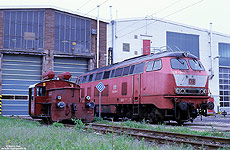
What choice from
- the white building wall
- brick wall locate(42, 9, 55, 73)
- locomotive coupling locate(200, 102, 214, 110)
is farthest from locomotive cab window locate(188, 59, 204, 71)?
the white building wall

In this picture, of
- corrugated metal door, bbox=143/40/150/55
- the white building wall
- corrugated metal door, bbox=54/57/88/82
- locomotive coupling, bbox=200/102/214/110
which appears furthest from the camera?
corrugated metal door, bbox=143/40/150/55

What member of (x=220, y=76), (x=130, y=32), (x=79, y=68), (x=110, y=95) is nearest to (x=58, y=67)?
(x=79, y=68)

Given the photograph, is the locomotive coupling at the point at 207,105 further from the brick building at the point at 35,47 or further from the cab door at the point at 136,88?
the brick building at the point at 35,47

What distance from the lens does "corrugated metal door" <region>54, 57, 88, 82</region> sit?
32.4 metres

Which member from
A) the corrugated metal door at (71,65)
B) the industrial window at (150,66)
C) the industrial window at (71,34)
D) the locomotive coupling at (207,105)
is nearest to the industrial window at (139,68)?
the industrial window at (150,66)

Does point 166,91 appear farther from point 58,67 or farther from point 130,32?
point 130,32

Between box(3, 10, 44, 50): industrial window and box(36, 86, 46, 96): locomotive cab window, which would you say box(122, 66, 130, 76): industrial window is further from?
box(3, 10, 44, 50): industrial window

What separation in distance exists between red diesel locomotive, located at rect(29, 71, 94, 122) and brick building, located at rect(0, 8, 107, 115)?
50.9 ft

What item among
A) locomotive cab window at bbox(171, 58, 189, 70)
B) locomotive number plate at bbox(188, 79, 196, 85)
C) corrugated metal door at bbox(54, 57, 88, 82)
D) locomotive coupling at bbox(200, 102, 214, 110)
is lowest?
locomotive coupling at bbox(200, 102, 214, 110)

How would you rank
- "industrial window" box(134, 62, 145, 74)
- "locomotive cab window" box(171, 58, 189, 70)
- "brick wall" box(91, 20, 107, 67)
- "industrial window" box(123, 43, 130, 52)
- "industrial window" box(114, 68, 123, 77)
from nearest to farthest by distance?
"locomotive cab window" box(171, 58, 189, 70) → "industrial window" box(134, 62, 145, 74) → "industrial window" box(114, 68, 123, 77) → "brick wall" box(91, 20, 107, 67) → "industrial window" box(123, 43, 130, 52)

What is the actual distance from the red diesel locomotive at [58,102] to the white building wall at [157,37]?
69.9 feet

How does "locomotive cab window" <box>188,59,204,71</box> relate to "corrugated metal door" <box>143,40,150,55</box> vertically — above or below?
below

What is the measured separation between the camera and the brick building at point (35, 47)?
3044cm

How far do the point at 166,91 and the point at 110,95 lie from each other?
589cm
